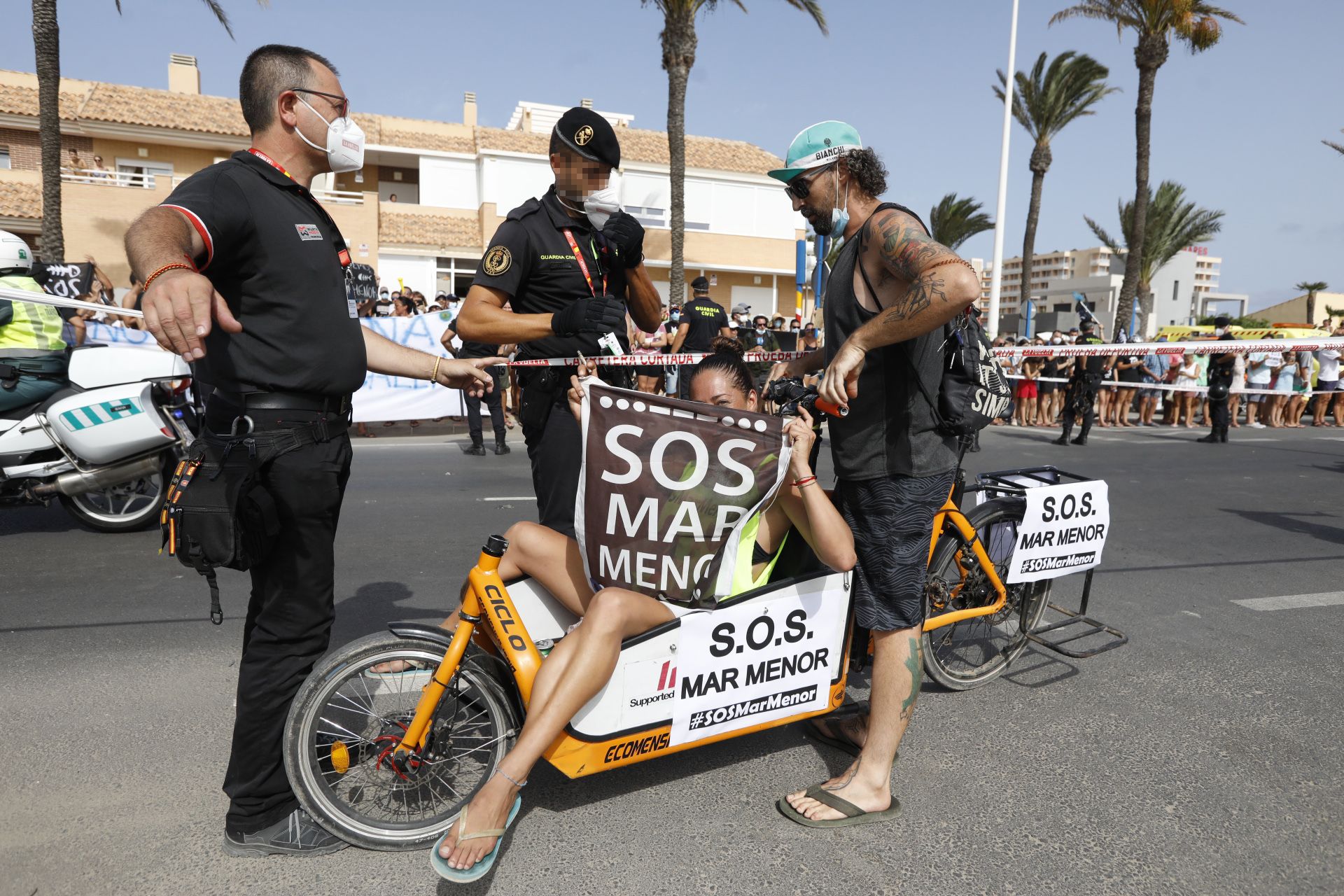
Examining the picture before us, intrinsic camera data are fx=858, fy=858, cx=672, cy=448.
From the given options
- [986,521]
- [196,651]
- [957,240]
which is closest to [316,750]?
[196,651]

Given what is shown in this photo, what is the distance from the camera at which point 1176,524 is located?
24.3ft

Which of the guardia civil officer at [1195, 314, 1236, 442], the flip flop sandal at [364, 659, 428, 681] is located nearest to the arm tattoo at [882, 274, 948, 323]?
the flip flop sandal at [364, 659, 428, 681]

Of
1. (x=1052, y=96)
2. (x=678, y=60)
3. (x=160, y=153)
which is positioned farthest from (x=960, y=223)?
(x=160, y=153)

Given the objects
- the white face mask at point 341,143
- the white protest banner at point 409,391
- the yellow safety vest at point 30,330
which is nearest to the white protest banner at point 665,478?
the white face mask at point 341,143

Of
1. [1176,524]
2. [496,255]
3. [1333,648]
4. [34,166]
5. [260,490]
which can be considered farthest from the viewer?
[34,166]

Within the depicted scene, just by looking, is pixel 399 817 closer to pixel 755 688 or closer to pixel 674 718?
pixel 674 718

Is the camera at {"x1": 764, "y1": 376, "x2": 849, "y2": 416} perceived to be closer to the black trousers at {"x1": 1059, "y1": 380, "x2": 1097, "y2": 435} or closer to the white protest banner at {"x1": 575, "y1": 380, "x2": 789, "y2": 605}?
the white protest banner at {"x1": 575, "y1": 380, "x2": 789, "y2": 605}

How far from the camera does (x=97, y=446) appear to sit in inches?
232

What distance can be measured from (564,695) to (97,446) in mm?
5090

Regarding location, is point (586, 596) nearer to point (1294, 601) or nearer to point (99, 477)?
point (1294, 601)

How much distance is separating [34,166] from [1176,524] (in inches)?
1498

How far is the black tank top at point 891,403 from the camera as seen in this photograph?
2832 mm

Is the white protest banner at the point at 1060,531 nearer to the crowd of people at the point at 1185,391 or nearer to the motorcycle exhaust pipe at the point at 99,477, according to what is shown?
the motorcycle exhaust pipe at the point at 99,477

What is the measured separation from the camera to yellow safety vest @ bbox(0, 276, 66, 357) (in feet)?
19.1
